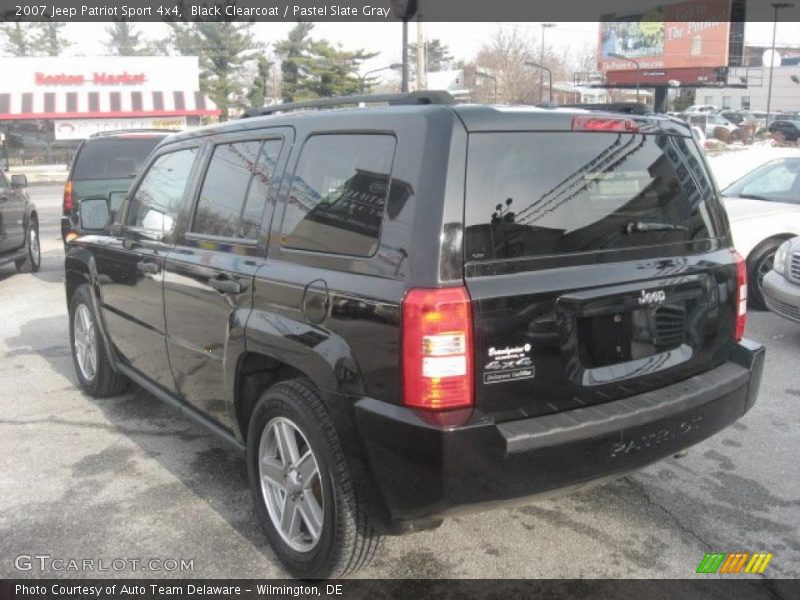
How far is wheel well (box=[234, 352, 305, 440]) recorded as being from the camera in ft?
10.7

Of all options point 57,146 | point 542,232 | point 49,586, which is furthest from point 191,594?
point 57,146

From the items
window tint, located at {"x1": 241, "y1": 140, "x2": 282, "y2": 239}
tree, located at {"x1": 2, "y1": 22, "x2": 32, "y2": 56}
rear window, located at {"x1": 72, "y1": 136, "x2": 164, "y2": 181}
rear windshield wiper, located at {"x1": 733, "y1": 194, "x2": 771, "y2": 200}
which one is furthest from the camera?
tree, located at {"x1": 2, "y1": 22, "x2": 32, "y2": 56}

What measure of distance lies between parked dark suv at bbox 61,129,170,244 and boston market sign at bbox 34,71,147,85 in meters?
33.5

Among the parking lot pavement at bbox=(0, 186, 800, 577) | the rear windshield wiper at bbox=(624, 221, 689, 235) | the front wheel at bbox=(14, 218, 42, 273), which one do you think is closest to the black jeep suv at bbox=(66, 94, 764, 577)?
the rear windshield wiper at bbox=(624, 221, 689, 235)

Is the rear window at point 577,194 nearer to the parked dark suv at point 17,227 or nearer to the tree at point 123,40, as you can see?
the parked dark suv at point 17,227

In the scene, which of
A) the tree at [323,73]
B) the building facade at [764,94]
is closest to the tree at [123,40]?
the tree at [323,73]

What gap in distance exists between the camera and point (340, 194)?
2.95 meters

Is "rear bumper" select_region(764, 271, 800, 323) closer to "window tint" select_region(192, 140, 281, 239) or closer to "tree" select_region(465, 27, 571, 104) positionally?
"window tint" select_region(192, 140, 281, 239)

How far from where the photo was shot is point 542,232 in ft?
9.07

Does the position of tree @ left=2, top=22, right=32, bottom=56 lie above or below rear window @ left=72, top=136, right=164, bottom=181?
above

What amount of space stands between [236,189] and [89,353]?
8.50 ft

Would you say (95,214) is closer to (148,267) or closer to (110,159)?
(148,267)

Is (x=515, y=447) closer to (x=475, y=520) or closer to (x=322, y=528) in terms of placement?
(x=322, y=528)

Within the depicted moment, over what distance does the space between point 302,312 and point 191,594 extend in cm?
124
